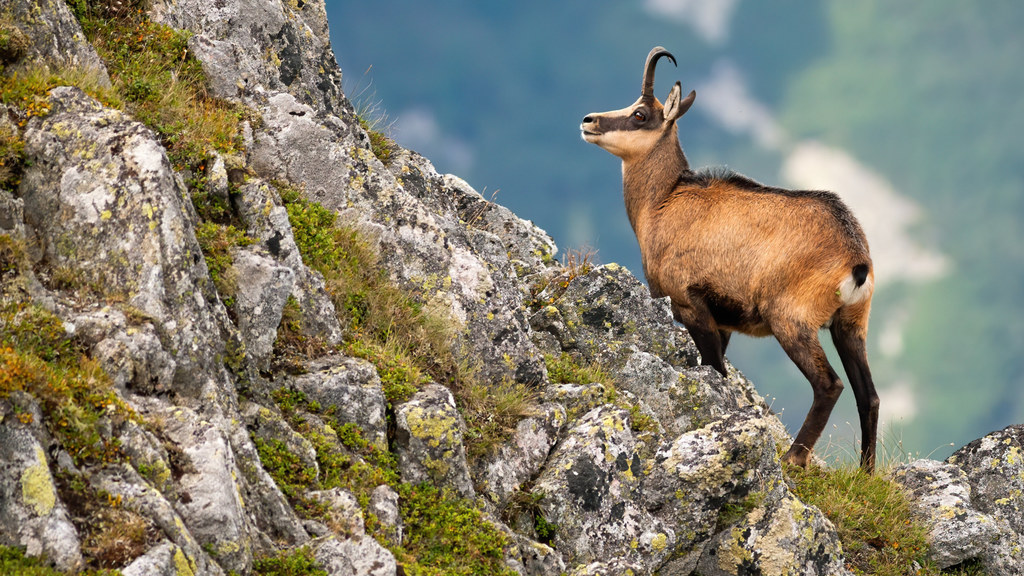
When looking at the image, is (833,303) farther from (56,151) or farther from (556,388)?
(56,151)

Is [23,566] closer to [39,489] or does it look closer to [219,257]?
[39,489]

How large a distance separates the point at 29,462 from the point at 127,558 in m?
0.77

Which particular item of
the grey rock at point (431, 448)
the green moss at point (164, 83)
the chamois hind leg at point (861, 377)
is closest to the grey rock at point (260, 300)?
the grey rock at point (431, 448)

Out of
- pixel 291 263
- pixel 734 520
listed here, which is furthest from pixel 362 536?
pixel 734 520

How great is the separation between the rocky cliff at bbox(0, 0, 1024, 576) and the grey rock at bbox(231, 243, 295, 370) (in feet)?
0.07

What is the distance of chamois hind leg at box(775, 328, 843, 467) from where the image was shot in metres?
11.3

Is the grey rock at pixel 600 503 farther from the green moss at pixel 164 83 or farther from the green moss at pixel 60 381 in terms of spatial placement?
the green moss at pixel 164 83

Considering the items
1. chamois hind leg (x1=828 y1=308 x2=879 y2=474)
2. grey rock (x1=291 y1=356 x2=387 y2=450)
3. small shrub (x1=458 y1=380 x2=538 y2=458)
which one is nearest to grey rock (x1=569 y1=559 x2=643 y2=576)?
small shrub (x1=458 y1=380 x2=538 y2=458)

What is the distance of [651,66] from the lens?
46.6 feet

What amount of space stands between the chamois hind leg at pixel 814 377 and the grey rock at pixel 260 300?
22.7 ft

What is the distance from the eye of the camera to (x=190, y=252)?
6480 millimetres

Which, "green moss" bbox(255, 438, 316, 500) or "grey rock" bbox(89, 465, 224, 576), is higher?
"green moss" bbox(255, 438, 316, 500)

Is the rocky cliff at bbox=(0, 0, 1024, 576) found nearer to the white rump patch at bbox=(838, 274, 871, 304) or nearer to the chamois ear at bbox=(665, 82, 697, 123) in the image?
the white rump patch at bbox=(838, 274, 871, 304)

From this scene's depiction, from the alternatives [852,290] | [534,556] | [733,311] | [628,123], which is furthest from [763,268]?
[534,556]
